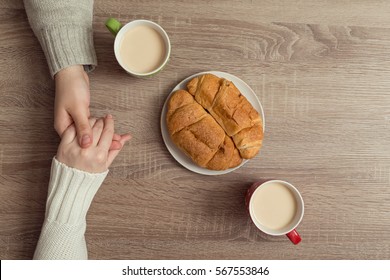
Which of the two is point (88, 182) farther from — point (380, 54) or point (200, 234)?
point (380, 54)

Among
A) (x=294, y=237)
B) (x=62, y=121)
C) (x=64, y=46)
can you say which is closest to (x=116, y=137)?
(x=62, y=121)

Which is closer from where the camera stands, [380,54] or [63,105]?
[63,105]

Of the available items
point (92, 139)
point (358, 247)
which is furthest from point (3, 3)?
point (358, 247)

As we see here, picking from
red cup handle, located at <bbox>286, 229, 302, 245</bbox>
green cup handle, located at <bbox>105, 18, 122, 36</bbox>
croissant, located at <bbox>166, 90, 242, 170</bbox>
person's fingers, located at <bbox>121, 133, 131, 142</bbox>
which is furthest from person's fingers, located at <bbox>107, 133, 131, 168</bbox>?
red cup handle, located at <bbox>286, 229, 302, 245</bbox>

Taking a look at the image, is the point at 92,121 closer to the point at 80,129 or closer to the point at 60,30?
the point at 80,129

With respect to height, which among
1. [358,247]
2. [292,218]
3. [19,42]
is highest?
[19,42]

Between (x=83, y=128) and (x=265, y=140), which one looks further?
(x=265, y=140)

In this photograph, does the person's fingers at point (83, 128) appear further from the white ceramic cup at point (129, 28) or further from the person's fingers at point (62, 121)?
the white ceramic cup at point (129, 28)

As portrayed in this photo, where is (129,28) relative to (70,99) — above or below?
above
